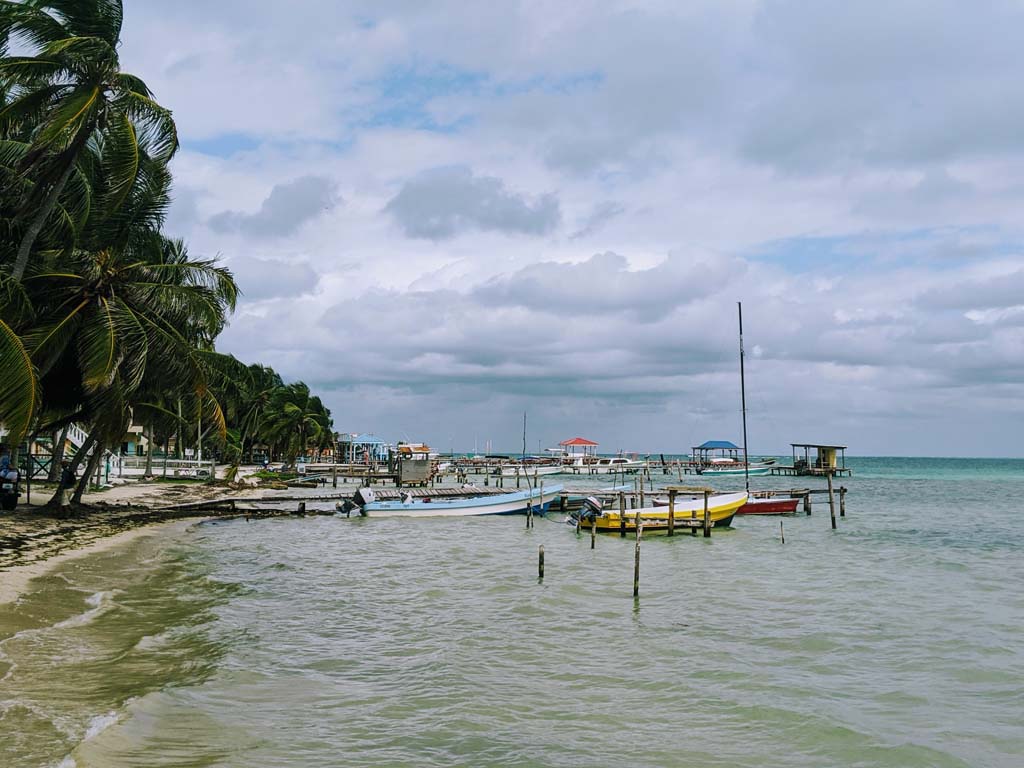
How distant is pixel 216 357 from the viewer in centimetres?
3019

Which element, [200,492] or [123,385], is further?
[200,492]

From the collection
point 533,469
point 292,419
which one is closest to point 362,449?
point 533,469

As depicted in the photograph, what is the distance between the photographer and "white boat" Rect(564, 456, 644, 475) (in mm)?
97250

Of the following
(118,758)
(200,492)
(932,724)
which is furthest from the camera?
(200,492)

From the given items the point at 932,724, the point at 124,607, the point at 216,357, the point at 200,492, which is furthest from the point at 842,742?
the point at 200,492

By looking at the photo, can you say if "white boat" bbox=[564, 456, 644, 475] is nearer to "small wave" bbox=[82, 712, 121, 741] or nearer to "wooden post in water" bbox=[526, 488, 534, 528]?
"wooden post in water" bbox=[526, 488, 534, 528]

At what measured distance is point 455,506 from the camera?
3772cm

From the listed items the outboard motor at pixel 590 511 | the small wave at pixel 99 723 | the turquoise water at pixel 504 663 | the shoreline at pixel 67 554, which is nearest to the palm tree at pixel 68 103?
the shoreline at pixel 67 554

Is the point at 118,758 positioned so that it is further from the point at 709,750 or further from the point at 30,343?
the point at 30,343

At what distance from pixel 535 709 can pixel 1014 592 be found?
15.3m

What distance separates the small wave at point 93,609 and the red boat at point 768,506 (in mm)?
32146

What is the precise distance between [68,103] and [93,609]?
10.0 m

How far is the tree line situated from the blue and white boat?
12.2 m

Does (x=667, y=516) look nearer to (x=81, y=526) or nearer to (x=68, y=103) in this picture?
(x=81, y=526)
